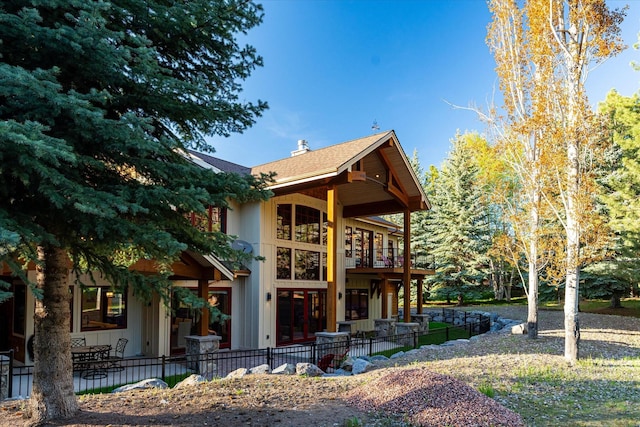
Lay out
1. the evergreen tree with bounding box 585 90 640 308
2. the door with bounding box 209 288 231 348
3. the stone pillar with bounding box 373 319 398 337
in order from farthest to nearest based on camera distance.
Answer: the stone pillar with bounding box 373 319 398 337 < the evergreen tree with bounding box 585 90 640 308 < the door with bounding box 209 288 231 348

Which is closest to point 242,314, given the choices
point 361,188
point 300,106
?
point 361,188

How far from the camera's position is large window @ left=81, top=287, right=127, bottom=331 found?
11.9m

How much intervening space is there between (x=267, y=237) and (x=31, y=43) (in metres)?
11.2

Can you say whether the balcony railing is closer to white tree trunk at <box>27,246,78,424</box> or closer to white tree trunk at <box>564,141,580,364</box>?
white tree trunk at <box>564,141,580,364</box>

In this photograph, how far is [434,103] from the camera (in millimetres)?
34156

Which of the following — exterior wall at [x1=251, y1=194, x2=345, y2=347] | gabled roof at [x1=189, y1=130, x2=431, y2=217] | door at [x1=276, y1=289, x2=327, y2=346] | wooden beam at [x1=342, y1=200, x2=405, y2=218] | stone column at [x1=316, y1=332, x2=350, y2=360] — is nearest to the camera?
stone column at [x1=316, y1=332, x2=350, y2=360]

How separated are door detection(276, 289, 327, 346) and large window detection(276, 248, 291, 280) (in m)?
0.53

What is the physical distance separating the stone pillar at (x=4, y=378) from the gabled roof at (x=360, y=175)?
7917mm

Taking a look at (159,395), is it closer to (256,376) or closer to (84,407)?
(84,407)

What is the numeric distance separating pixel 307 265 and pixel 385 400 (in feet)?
35.6

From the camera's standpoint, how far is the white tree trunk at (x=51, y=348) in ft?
16.6

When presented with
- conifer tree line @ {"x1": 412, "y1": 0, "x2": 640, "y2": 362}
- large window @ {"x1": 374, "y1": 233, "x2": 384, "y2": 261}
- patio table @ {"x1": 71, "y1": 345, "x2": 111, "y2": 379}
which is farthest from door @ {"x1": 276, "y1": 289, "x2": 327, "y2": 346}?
conifer tree line @ {"x1": 412, "y1": 0, "x2": 640, "y2": 362}

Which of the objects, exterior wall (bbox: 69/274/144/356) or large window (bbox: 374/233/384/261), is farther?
large window (bbox: 374/233/384/261)

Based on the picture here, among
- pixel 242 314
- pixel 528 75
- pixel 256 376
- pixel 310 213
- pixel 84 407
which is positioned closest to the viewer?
pixel 84 407
